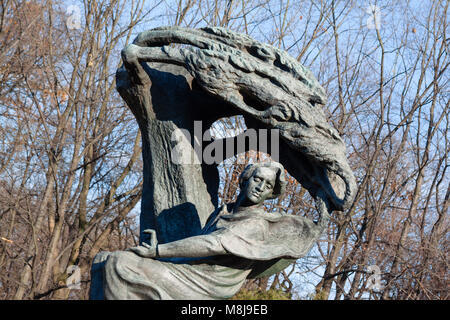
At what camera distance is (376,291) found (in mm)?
10453

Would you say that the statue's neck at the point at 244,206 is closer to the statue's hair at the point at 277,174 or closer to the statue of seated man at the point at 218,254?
the statue of seated man at the point at 218,254

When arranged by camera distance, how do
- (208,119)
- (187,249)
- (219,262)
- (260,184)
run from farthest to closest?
(208,119) < (260,184) < (219,262) < (187,249)

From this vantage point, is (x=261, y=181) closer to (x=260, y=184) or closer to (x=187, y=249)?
(x=260, y=184)

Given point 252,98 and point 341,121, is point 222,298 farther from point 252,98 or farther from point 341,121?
point 341,121

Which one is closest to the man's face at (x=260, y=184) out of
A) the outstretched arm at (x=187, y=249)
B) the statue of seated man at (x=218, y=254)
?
the statue of seated man at (x=218, y=254)

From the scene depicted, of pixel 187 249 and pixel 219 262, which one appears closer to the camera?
pixel 187 249

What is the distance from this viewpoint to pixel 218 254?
4.40m

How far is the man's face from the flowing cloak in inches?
3.7

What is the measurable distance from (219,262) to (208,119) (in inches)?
50.1

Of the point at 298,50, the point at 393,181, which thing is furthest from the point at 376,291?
the point at 298,50

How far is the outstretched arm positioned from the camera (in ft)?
14.2

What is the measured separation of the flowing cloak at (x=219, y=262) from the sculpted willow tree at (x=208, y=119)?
2cm

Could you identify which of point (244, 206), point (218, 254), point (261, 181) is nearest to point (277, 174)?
point (261, 181)

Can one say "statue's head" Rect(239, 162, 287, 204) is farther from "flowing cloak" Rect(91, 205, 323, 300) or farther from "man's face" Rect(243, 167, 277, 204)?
"flowing cloak" Rect(91, 205, 323, 300)
